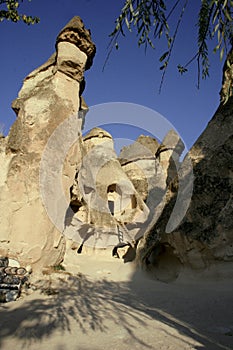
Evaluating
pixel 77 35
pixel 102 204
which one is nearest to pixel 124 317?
pixel 77 35

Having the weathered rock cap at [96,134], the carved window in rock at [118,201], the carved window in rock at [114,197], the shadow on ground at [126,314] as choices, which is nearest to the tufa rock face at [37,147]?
the shadow on ground at [126,314]

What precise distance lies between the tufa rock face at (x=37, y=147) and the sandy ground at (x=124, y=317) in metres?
1.00

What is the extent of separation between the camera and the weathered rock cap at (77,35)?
8.94 metres

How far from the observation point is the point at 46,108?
790cm

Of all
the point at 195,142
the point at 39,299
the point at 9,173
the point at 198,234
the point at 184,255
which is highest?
the point at 195,142

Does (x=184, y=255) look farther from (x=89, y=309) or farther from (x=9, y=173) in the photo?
(x=9, y=173)

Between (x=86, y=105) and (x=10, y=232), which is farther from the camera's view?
(x=86, y=105)

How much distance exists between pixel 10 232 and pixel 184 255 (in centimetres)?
427

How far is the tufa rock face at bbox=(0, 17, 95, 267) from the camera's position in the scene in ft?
21.7

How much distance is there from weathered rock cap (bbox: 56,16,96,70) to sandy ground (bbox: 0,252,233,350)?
7149 mm

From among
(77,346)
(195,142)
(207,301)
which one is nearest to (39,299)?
(77,346)

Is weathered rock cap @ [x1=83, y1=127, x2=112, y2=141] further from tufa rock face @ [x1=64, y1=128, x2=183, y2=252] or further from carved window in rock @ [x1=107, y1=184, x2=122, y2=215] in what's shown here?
carved window in rock @ [x1=107, y1=184, x2=122, y2=215]

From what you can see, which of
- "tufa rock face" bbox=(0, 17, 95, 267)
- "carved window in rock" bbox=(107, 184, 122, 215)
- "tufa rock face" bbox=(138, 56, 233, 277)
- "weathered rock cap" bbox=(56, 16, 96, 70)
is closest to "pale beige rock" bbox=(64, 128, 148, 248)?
"carved window in rock" bbox=(107, 184, 122, 215)

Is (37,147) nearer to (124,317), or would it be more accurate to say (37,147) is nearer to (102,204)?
(124,317)
